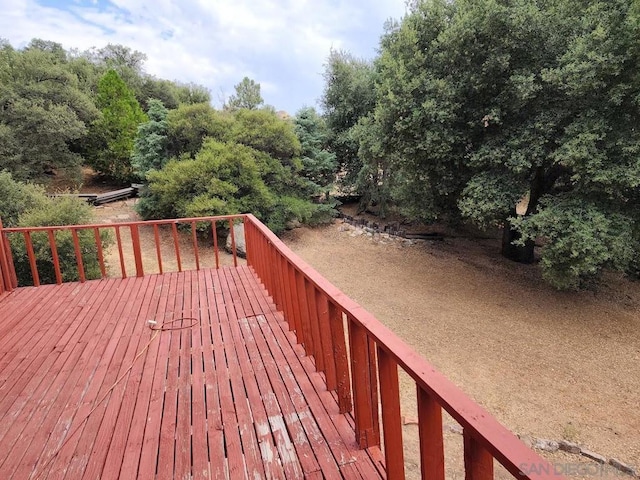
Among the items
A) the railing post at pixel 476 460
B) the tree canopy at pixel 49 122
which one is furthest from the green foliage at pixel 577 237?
the tree canopy at pixel 49 122

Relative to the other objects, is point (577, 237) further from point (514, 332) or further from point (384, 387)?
point (384, 387)

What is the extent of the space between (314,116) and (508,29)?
22.6 feet

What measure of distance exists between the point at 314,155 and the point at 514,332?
8032 mm

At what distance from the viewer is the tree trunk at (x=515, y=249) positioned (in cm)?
851

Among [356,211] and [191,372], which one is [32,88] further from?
[191,372]

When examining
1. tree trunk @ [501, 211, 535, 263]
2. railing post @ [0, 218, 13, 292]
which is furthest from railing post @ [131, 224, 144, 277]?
tree trunk @ [501, 211, 535, 263]

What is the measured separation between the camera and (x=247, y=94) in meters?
17.5

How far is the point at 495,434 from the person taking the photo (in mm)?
740

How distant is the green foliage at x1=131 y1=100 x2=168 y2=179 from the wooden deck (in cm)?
784

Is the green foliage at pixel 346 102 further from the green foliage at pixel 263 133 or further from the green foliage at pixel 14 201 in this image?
the green foliage at pixel 14 201

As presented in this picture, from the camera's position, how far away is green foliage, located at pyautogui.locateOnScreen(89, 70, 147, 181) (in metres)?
14.0

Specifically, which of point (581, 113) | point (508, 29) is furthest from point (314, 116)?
point (581, 113)

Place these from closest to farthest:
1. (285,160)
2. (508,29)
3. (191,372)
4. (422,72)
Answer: (191,372) → (508,29) → (422,72) → (285,160)

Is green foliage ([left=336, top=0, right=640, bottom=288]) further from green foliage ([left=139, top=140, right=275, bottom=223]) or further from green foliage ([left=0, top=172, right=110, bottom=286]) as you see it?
green foliage ([left=0, top=172, right=110, bottom=286])
